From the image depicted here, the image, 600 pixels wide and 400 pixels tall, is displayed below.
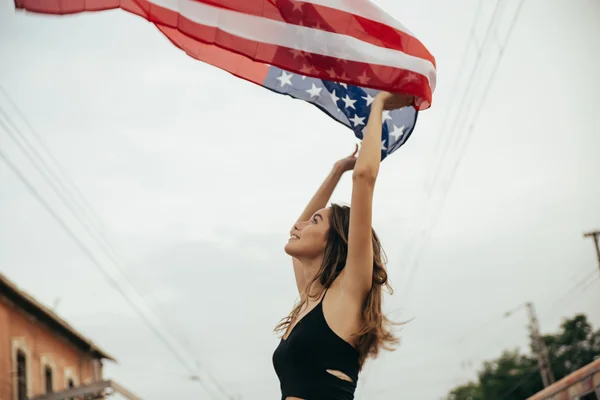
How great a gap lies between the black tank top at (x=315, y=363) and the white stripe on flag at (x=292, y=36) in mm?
1611

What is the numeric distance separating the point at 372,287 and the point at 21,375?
25.9m

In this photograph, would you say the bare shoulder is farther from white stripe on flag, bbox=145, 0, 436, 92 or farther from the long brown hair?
white stripe on flag, bbox=145, 0, 436, 92

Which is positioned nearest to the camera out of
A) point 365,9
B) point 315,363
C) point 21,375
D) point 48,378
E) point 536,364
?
point 315,363

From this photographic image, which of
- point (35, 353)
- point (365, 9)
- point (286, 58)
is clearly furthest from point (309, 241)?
point (35, 353)

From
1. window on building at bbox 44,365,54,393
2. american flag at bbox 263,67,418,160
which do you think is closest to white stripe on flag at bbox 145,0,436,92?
american flag at bbox 263,67,418,160

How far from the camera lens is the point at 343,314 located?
4.00 m

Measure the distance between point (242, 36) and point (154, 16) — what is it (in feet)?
1.58

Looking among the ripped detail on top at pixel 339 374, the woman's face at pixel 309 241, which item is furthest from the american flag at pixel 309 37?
the ripped detail on top at pixel 339 374

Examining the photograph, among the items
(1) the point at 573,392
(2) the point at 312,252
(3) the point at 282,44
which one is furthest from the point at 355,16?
(1) the point at 573,392

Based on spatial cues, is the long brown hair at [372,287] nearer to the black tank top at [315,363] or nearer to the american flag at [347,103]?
the black tank top at [315,363]

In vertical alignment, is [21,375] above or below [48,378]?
below

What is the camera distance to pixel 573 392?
7.04 m

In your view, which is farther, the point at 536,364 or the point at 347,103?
the point at 536,364

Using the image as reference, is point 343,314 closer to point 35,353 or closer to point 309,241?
point 309,241
